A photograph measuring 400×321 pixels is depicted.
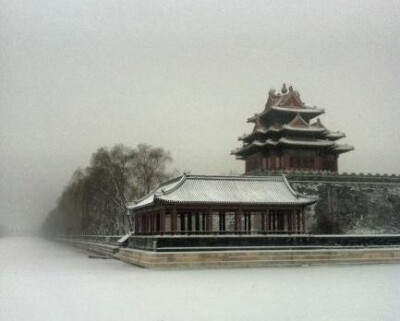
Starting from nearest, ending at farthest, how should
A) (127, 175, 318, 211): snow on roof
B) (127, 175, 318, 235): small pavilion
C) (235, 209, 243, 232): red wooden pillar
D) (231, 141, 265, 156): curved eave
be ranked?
(127, 175, 318, 235): small pavilion < (127, 175, 318, 211): snow on roof < (235, 209, 243, 232): red wooden pillar < (231, 141, 265, 156): curved eave

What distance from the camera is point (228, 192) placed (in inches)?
1188

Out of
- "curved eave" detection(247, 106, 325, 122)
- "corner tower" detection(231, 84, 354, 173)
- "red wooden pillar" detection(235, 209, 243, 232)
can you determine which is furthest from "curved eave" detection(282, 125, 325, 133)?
"red wooden pillar" detection(235, 209, 243, 232)

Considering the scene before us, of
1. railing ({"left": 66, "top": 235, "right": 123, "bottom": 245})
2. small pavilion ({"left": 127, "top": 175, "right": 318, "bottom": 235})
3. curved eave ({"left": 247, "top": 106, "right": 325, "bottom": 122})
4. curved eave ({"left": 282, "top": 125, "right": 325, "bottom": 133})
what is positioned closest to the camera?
small pavilion ({"left": 127, "top": 175, "right": 318, "bottom": 235})

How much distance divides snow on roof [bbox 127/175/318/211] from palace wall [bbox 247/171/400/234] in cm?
1194

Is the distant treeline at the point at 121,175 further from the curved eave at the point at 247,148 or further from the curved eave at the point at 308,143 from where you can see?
the curved eave at the point at 308,143

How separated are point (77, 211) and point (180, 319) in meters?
52.9

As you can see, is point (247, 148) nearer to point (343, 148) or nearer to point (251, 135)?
point (251, 135)

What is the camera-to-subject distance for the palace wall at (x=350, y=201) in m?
43.8

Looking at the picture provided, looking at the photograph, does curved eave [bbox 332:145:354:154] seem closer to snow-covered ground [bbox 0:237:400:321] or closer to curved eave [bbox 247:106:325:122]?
curved eave [bbox 247:106:325:122]

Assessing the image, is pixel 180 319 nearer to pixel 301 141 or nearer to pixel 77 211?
pixel 301 141

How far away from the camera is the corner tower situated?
47156mm

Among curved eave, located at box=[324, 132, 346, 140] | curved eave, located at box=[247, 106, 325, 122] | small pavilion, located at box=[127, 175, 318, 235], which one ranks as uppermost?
curved eave, located at box=[247, 106, 325, 122]

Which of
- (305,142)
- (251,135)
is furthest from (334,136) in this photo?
(251,135)

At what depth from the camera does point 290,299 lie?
1557 cm
